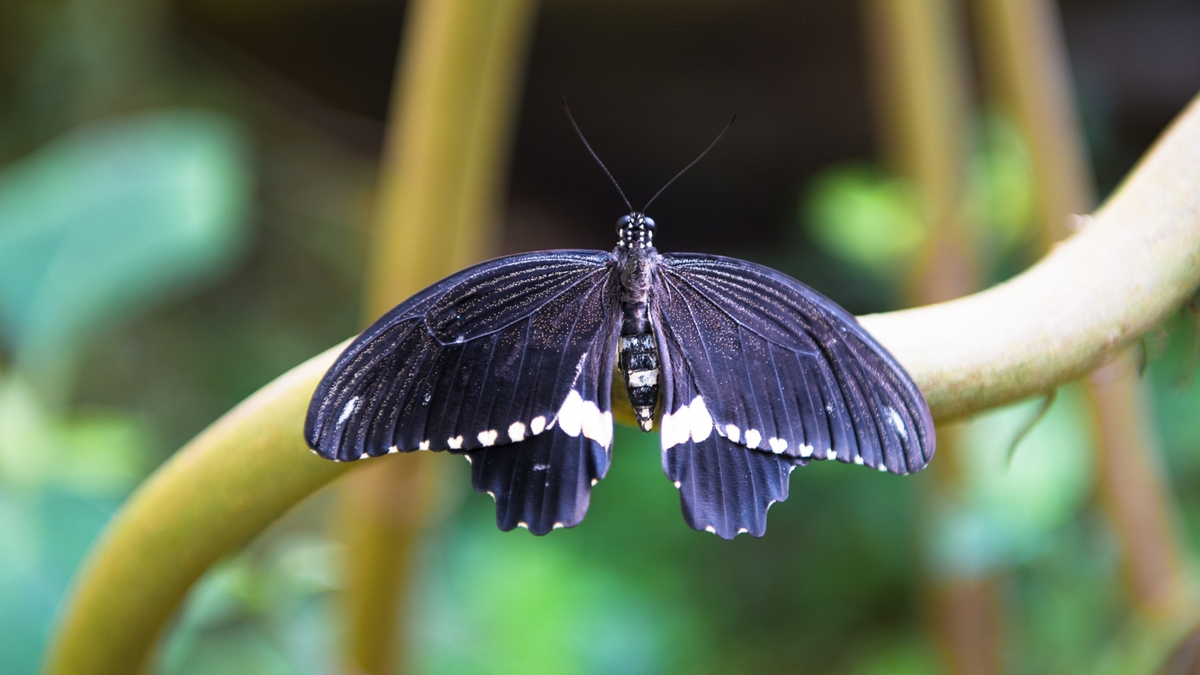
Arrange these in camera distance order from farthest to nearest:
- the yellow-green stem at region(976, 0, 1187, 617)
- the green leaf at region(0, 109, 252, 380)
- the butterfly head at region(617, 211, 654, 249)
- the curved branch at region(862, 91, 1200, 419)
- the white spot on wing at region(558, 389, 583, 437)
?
the green leaf at region(0, 109, 252, 380)
the yellow-green stem at region(976, 0, 1187, 617)
the butterfly head at region(617, 211, 654, 249)
the white spot on wing at region(558, 389, 583, 437)
the curved branch at region(862, 91, 1200, 419)

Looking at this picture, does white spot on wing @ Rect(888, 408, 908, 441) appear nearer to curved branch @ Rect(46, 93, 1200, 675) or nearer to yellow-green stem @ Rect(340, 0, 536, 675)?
curved branch @ Rect(46, 93, 1200, 675)

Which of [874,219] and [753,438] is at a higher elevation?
[874,219]

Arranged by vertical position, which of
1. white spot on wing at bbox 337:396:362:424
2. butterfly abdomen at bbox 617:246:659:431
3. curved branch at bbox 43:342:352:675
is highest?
butterfly abdomen at bbox 617:246:659:431

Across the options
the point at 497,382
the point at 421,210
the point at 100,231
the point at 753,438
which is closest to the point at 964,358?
the point at 753,438

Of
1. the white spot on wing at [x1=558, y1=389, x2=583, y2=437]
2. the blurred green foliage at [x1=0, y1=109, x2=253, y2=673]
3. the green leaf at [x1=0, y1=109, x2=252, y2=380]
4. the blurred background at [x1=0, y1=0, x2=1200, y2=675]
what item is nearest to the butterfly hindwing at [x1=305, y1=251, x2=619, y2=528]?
the white spot on wing at [x1=558, y1=389, x2=583, y2=437]

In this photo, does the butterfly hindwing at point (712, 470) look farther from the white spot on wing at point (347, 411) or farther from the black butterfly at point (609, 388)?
the white spot on wing at point (347, 411)

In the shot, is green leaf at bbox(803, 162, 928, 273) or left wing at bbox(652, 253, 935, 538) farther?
green leaf at bbox(803, 162, 928, 273)

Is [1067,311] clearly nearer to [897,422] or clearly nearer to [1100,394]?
[897,422]

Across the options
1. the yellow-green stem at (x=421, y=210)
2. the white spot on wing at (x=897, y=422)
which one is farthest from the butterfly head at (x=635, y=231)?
the white spot on wing at (x=897, y=422)
